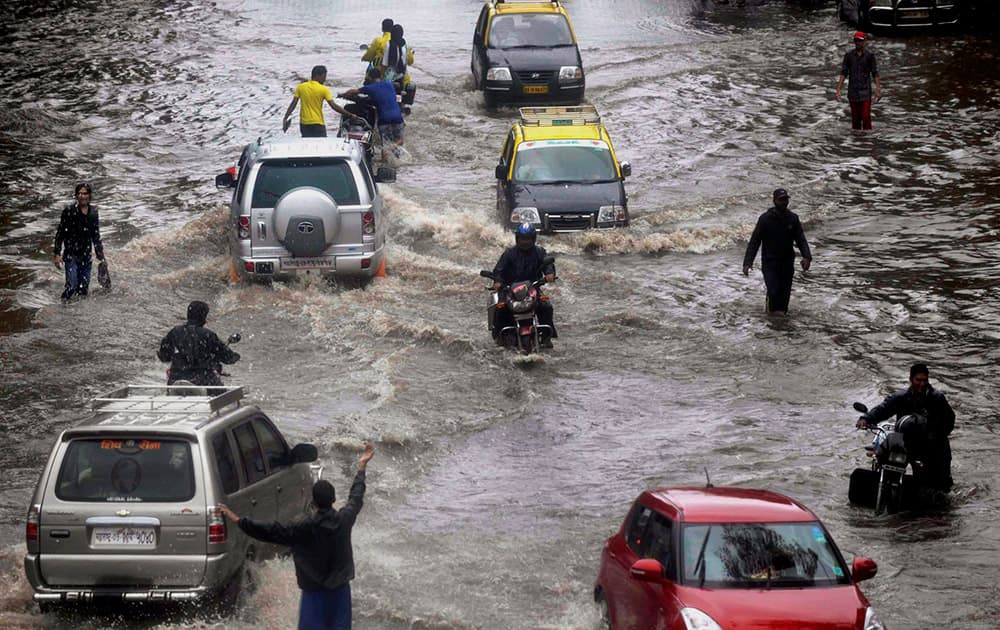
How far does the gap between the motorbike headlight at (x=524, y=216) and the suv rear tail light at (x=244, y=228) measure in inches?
172

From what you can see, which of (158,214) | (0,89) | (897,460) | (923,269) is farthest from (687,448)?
(0,89)

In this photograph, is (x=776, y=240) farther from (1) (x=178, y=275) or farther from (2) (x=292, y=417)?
(1) (x=178, y=275)

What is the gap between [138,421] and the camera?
935 cm

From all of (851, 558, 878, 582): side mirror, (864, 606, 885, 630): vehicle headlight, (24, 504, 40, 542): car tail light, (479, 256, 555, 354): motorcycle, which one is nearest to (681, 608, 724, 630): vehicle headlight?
(864, 606, 885, 630): vehicle headlight

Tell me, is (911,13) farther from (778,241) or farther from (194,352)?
(194,352)

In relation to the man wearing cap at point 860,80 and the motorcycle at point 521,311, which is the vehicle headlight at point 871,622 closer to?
the motorcycle at point 521,311

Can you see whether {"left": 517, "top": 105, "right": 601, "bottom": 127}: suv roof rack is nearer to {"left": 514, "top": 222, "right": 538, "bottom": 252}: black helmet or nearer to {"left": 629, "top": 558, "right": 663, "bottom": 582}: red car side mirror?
{"left": 514, "top": 222, "right": 538, "bottom": 252}: black helmet

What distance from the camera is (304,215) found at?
1750 centimetres

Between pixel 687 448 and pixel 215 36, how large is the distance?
97.2 feet

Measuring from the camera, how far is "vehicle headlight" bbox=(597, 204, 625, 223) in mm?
21031

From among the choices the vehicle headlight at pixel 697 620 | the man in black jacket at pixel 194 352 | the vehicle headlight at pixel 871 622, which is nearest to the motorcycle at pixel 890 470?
the vehicle headlight at pixel 871 622

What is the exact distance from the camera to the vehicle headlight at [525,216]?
818 inches

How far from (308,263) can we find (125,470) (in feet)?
28.7

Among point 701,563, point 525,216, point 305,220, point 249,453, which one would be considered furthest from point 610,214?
point 701,563
